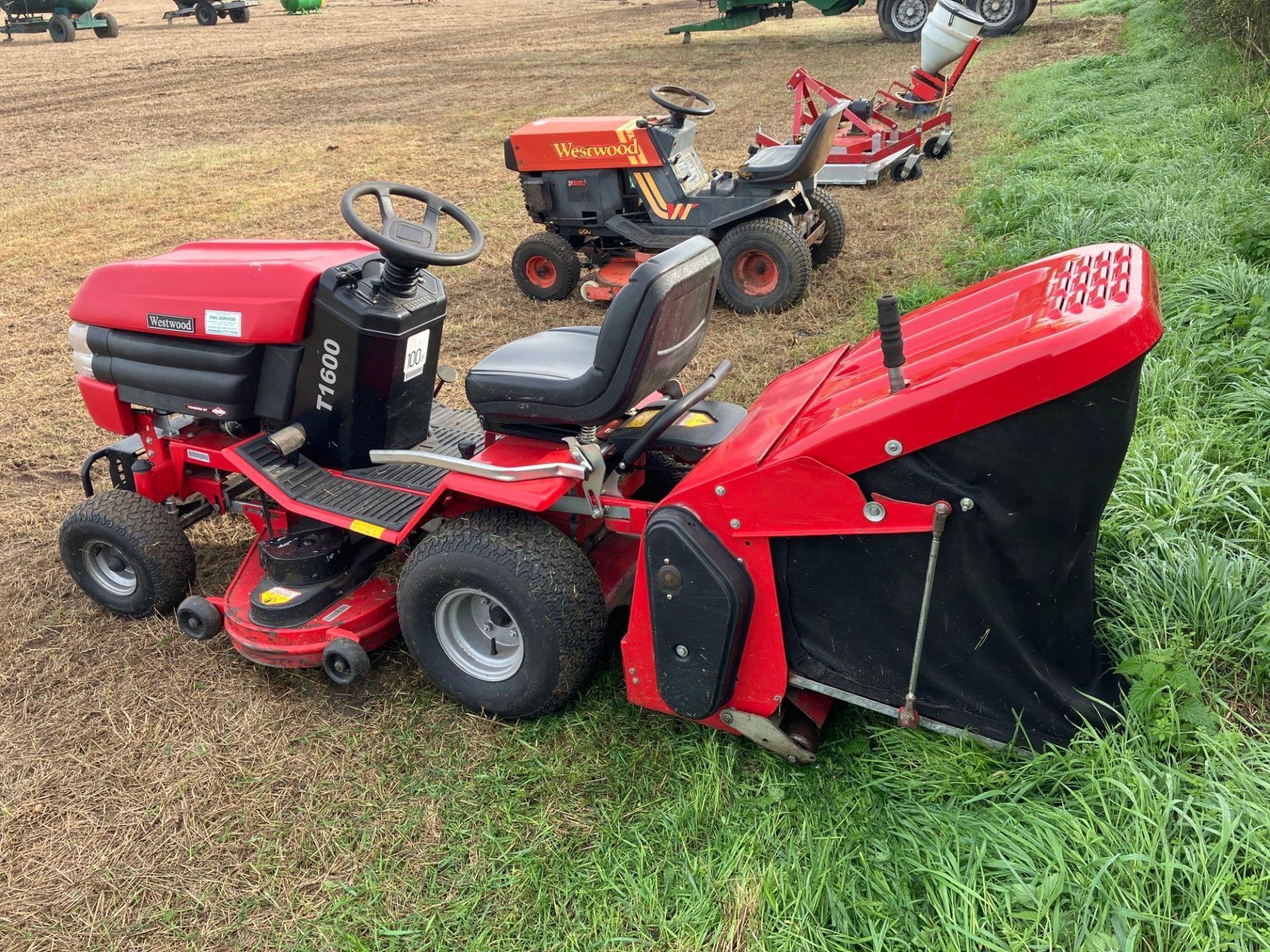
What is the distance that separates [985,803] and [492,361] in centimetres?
165

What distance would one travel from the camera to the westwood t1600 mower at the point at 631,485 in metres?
1.81

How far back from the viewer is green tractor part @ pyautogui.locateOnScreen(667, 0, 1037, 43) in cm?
1722

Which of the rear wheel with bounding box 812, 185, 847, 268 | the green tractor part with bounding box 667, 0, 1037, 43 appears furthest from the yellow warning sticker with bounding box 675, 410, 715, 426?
the green tractor part with bounding box 667, 0, 1037, 43

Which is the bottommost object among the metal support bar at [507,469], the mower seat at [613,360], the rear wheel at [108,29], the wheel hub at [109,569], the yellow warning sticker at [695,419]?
the rear wheel at [108,29]

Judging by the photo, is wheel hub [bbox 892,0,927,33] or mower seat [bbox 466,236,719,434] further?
wheel hub [bbox 892,0,927,33]

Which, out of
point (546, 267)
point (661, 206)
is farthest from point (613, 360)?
point (546, 267)

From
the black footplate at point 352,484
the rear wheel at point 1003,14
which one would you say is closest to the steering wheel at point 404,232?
the black footplate at point 352,484

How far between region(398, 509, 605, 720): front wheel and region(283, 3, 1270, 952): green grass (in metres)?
0.14

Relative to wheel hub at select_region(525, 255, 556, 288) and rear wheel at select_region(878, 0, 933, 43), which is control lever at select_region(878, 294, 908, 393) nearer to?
wheel hub at select_region(525, 255, 556, 288)

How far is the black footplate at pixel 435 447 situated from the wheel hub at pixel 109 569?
2.98 ft

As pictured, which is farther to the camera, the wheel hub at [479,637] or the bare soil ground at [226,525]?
the wheel hub at [479,637]

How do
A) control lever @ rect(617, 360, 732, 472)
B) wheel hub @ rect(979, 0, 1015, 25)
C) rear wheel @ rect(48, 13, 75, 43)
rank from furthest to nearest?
rear wheel @ rect(48, 13, 75, 43), wheel hub @ rect(979, 0, 1015, 25), control lever @ rect(617, 360, 732, 472)

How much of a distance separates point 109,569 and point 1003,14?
18.6 m

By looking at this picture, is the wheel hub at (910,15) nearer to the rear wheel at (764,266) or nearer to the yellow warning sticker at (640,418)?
the rear wheel at (764,266)
